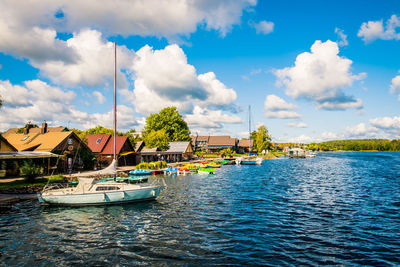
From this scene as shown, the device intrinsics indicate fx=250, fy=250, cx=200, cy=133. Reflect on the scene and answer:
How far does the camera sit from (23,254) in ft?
42.4

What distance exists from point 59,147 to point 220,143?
332ft

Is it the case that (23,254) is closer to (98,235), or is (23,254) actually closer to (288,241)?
(98,235)

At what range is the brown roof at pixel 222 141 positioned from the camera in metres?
136

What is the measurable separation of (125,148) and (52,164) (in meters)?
18.2

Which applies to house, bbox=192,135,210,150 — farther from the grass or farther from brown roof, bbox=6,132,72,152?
the grass

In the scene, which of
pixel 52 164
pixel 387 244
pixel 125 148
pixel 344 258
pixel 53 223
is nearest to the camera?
pixel 344 258

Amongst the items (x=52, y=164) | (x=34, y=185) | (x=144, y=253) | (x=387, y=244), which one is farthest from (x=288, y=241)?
(x=52, y=164)

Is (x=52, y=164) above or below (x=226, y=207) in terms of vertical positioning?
above

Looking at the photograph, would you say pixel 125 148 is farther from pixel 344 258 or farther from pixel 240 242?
pixel 344 258

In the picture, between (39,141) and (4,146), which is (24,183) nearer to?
(4,146)

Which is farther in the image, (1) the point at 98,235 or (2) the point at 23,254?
(1) the point at 98,235

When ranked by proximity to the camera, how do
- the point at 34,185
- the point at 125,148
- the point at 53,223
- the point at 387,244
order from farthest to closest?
the point at 125,148, the point at 34,185, the point at 53,223, the point at 387,244

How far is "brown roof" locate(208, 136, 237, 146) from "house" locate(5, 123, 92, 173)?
94.1 meters

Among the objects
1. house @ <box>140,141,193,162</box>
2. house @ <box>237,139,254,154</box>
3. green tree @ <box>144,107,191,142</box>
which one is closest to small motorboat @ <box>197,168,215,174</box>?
house @ <box>140,141,193,162</box>
